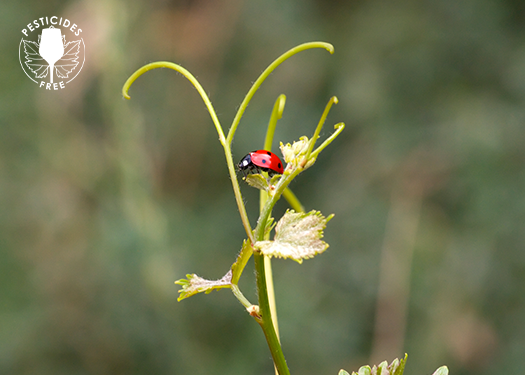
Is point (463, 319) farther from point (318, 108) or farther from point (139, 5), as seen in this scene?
point (139, 5)

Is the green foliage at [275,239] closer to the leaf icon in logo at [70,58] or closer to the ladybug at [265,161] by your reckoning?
the ladybug at [265,161]

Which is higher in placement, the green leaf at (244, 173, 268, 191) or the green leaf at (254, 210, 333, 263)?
the green leaf at (244, 173, 268, 191)

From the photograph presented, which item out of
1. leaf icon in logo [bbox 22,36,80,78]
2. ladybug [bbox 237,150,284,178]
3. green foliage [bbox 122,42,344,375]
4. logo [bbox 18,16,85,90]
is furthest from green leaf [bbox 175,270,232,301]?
leaf icon in logo [bbox 22,36,80,78]

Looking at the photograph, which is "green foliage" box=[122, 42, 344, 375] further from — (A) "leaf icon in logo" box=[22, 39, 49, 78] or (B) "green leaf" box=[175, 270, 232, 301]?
(A) "leaf icon in logo" box=[22, 39, 49, 78]

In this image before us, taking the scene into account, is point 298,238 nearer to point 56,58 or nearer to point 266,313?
point 266,313

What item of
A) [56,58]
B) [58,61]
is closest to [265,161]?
[56,58]
